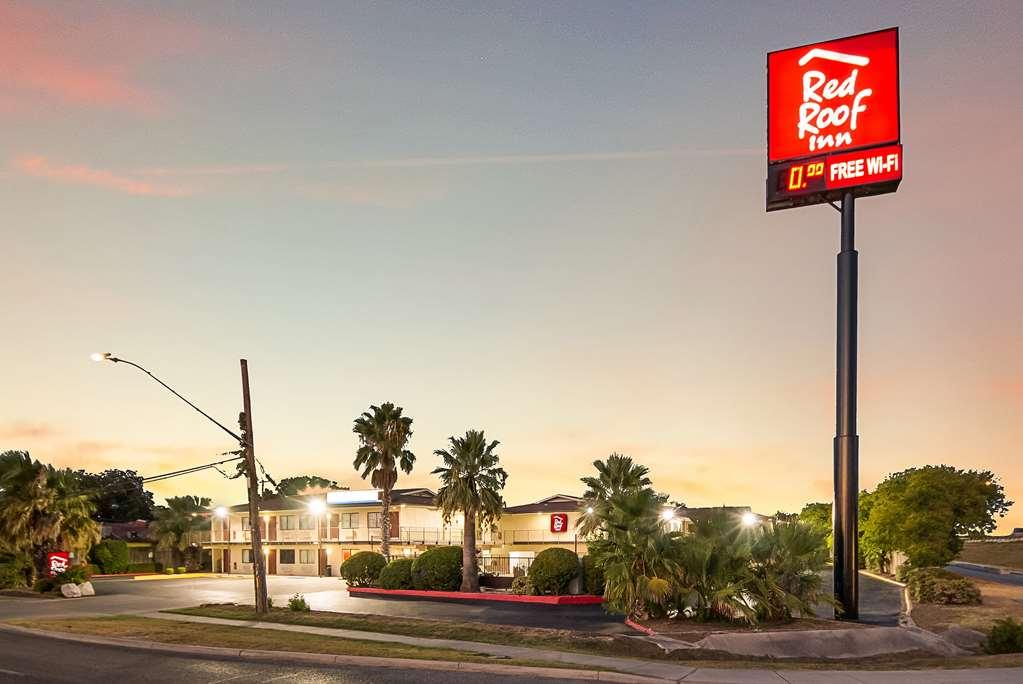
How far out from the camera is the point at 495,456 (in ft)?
158

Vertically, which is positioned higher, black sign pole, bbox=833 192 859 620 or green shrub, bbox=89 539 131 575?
black sign pole, bbox=833 192 859 620

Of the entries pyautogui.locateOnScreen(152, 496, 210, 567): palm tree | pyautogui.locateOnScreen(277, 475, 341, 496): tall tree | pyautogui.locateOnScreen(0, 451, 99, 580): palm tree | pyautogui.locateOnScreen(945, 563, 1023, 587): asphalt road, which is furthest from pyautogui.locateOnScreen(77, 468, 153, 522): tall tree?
pyautogui.locateOnScreen(945, 563, 1023, 587): asphalt road

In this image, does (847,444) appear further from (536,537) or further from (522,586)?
(536,537)

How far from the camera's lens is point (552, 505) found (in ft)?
222

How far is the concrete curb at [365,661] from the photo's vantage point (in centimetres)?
1886

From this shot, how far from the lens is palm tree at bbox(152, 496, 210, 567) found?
8156 cm

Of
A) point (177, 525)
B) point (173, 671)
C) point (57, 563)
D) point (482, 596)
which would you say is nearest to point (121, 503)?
point (177, 525)

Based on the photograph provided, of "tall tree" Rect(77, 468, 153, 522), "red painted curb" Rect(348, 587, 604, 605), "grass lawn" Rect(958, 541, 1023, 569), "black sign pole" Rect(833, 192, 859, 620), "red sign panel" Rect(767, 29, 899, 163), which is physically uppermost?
"red sign panel" Rect(767, 29, 899, 163)

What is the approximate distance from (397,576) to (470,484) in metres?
6.40

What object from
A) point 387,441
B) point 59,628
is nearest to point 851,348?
point 59,628

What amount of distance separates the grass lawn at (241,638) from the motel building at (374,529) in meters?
31.3

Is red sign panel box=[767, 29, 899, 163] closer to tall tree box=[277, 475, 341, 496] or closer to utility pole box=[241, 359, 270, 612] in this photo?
utility pole box=[241, 359, 270, 612]

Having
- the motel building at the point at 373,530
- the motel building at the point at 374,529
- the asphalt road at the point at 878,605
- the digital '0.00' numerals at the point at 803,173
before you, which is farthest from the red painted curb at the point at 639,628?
the motel building at the point at 373,530

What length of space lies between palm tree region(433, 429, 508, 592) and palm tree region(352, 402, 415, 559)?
1294 cm
